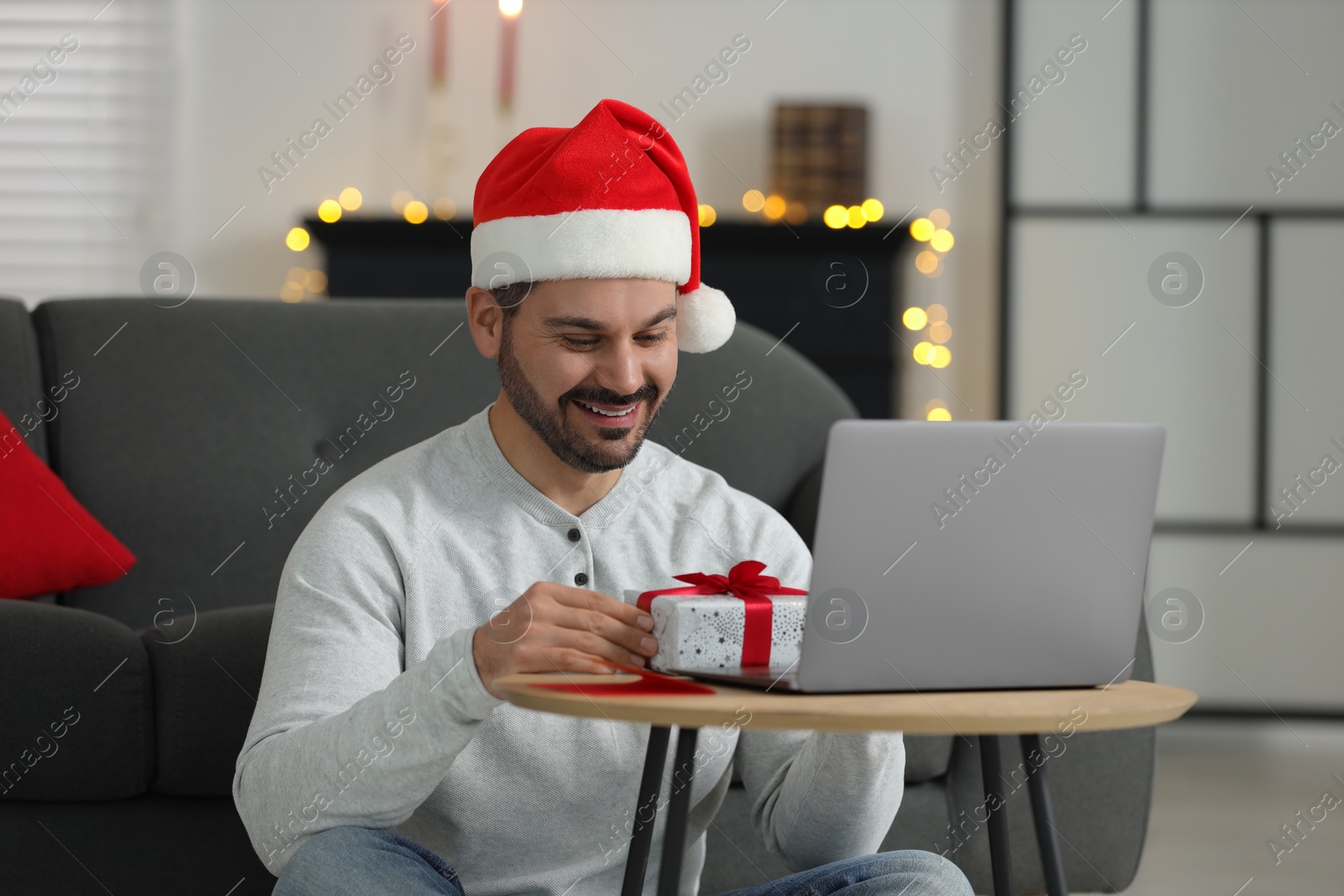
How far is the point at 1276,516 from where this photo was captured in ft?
10.7

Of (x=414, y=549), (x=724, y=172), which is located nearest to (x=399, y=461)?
(x=414, y=549)

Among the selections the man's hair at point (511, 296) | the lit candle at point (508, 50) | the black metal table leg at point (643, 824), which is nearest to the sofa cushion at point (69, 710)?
the man's hair at point (511, 296)

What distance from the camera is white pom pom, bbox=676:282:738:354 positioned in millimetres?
1345

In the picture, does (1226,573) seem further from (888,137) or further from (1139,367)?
(888,137)

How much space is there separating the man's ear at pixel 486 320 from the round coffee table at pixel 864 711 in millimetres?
476

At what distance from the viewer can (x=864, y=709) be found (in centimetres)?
73

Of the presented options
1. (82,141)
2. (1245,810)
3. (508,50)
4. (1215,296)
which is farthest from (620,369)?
(82,141)

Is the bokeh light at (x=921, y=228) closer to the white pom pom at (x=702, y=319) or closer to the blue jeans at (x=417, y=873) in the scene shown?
the white pom pom at (x=702, y=319)

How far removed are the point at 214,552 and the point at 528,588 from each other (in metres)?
1.11

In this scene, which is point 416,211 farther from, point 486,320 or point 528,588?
point 528,588

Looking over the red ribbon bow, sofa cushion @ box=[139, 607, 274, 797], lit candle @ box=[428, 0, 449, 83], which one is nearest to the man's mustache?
the red ribbon bow

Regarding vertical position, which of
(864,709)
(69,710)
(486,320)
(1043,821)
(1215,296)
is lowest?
(69,710)

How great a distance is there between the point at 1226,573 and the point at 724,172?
5.46ft

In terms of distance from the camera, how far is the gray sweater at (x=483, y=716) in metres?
0.94
